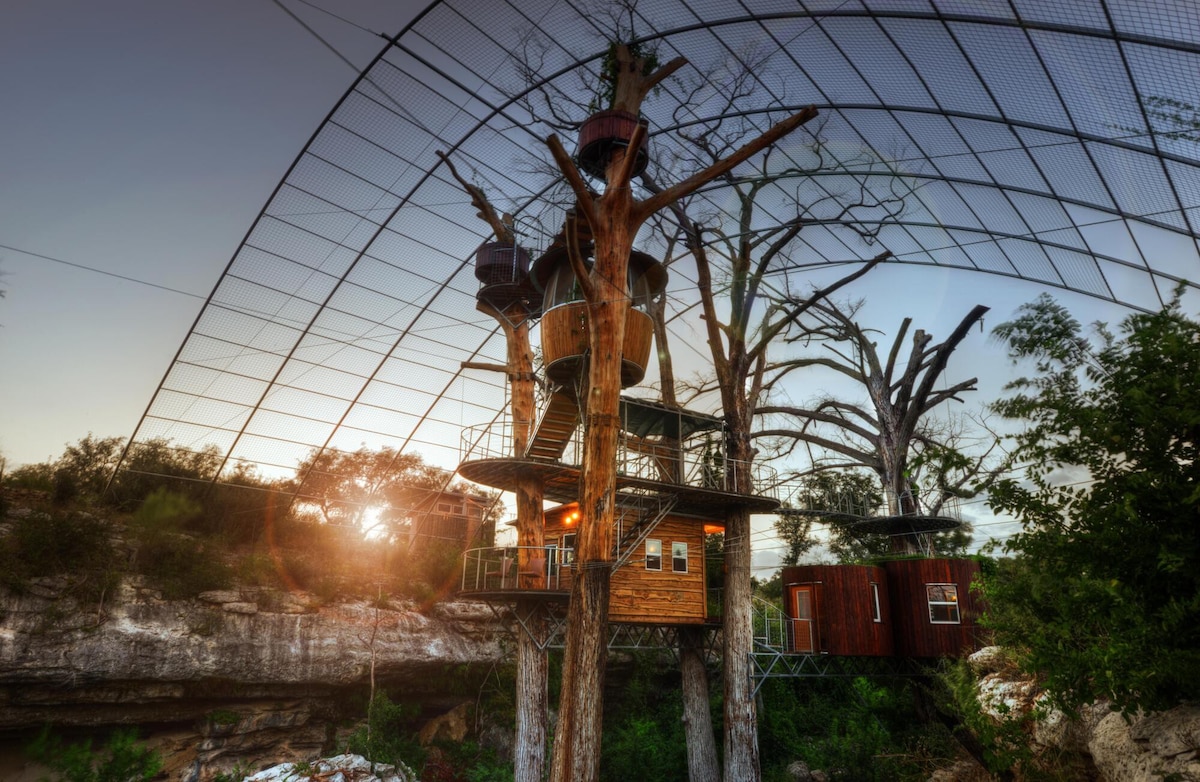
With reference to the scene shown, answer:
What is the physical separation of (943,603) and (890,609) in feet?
5.69

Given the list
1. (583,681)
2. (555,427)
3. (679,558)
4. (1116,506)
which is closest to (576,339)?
(555,427)

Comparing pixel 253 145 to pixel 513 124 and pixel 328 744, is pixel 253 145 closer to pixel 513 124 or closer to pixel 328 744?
pixel 513 124

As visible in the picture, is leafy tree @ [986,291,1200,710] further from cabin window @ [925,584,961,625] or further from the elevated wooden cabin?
cabin window @ [925,584,961,625]

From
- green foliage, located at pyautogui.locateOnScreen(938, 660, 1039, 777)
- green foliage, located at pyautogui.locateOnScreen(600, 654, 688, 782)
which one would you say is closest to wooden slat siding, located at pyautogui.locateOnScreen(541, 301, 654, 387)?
green foliage, located at pyautogui.locateOnScreen(938, 660, 1039, 777)

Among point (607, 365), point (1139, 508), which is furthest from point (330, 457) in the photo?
point (1139, 508)

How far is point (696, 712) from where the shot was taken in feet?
69.8

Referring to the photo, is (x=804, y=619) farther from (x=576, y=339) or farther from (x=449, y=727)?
(x=576, y=339)

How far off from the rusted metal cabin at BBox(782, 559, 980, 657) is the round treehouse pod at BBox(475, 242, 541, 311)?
13.7 metres

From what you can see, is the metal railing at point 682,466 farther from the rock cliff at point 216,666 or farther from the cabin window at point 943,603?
the rock cliff at point 216,666

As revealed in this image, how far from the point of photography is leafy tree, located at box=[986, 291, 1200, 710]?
5387 mm

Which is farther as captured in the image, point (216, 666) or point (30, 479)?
point (30, 479)

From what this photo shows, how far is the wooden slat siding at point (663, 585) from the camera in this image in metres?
20.3

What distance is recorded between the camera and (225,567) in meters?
19.5

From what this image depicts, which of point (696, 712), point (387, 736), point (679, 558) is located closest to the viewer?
point (387, 736)
